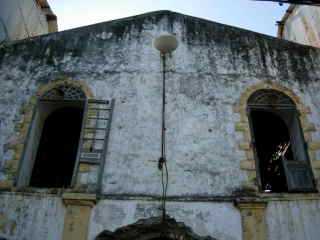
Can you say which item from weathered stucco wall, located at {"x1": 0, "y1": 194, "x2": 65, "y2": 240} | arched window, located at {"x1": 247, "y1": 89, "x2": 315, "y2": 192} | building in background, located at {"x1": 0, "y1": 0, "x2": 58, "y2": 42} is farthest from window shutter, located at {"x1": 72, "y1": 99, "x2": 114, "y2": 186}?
building in background, located at {"x1": 0, "y1": 0, "x2": 58, "y2": 42}

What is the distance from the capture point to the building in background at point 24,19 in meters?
9.18

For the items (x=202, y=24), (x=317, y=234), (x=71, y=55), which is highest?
(x=202, y=24)

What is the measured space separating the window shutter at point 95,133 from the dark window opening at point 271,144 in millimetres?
3368

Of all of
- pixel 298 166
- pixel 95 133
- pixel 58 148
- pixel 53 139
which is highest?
pixel 53 139

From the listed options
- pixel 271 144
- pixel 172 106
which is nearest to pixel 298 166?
pixel 271 144

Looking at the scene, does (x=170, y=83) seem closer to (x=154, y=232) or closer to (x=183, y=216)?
(x=183, y=216)

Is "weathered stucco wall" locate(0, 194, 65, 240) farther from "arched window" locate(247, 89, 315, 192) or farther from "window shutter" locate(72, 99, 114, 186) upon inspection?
"arched window" locate(247, 89, 315, 192)

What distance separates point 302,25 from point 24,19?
8.69m

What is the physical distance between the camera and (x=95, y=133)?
6602 mm

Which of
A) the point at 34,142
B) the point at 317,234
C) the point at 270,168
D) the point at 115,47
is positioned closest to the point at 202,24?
the point at 115,47

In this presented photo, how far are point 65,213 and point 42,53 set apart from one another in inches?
159

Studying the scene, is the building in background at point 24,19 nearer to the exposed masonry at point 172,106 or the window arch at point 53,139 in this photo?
the exposed masonry at point 172,106

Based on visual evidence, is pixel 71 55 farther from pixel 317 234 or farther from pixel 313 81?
pixel 317 234

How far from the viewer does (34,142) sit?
6.90m
